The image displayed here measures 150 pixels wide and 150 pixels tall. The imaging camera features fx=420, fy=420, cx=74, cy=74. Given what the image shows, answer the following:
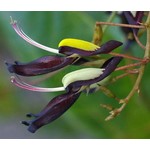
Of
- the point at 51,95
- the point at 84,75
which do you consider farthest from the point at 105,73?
the point at 51,95

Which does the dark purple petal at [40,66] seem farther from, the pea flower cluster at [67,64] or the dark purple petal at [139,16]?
the dark purple petal at [139,16]

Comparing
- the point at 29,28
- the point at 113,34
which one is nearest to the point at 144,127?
the point at 113,34

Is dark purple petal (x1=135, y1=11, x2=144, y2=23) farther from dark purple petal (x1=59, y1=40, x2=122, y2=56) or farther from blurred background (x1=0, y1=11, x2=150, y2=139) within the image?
blurred background (x1=0, y1=11, x2=150, y2=139)

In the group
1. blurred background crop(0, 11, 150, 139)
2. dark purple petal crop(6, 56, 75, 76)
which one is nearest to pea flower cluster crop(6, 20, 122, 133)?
dark purple petal crop(6, 56, 75, 76)

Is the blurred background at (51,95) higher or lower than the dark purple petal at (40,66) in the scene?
lower

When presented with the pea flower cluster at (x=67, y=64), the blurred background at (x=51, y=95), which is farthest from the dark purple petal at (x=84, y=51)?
the blurred background at (x=51, y=95)

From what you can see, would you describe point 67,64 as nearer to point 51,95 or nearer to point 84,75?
point 84,75
